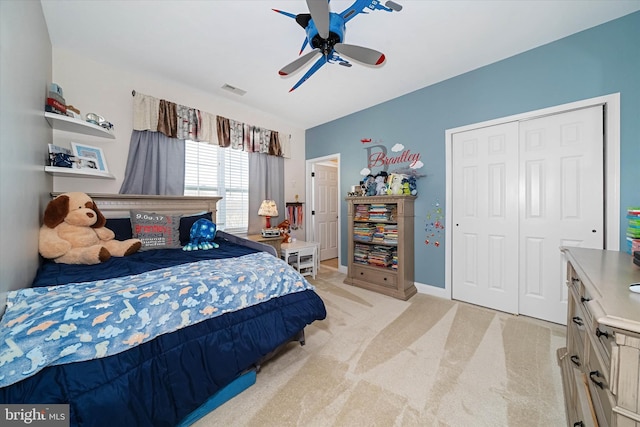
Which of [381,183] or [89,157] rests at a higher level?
[89,157]

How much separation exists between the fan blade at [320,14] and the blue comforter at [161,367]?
1624mm

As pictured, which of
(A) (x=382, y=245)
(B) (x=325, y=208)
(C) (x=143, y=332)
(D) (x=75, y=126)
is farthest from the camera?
(B) (x=325, y=208)

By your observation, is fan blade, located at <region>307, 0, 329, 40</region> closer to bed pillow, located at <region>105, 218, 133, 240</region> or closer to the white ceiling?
the white ceiling

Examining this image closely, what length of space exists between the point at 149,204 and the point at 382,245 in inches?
116

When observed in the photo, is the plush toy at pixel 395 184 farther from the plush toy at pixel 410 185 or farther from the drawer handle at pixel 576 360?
the drawer handle at pixel 576 360

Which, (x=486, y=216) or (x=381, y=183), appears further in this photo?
(x=381, y=183)

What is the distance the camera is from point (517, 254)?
2.41 metres

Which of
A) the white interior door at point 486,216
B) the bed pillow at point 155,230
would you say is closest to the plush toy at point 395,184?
the white interior door at point 486,216

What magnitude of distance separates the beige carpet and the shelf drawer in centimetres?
60

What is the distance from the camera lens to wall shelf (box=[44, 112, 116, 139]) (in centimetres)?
199

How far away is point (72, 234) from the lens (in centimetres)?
181

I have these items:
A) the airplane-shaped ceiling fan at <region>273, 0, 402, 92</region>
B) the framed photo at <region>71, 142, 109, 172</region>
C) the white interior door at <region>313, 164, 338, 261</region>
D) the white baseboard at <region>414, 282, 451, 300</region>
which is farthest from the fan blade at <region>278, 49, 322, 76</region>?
the white baseboard at <region>414, 282, 451, 300</region>

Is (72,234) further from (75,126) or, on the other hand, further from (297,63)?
(297,63)

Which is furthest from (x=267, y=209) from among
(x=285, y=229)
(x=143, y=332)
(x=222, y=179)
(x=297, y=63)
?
(x=143, y=332)
